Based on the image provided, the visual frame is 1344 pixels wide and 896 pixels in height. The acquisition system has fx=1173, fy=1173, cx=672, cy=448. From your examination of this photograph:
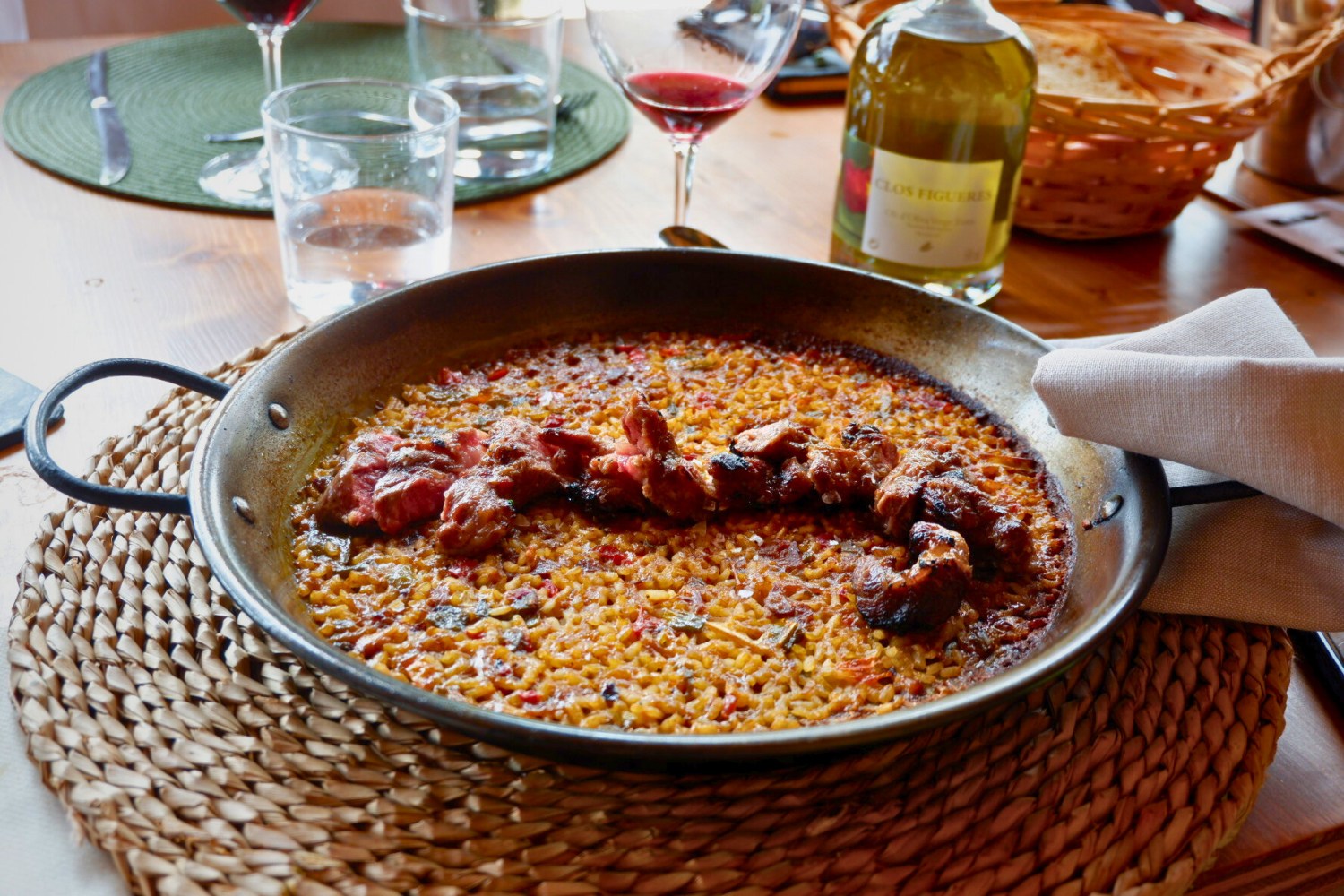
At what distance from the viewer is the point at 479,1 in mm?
1977

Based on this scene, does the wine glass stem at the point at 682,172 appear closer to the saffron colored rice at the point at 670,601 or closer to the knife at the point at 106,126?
the saffron colored rice at the point at 670,601

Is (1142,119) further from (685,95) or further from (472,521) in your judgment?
(472,521)

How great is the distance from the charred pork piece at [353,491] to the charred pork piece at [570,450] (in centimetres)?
16

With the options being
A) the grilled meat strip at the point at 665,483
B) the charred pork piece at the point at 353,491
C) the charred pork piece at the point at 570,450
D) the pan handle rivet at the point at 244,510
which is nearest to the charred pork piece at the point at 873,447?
the grilled meat strip at the point at 665,483

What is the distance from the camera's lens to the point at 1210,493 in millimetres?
1063

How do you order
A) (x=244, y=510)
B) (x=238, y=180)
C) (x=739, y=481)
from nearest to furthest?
(x=244, y=510) < (x=739, y=481) < (x=238, y=180)

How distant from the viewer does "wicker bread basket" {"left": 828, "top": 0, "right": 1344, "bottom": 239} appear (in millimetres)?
1629

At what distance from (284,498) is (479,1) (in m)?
1.19

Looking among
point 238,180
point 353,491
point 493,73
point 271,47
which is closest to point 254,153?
point 238,180

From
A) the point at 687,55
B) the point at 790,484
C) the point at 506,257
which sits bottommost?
the point at 506,257

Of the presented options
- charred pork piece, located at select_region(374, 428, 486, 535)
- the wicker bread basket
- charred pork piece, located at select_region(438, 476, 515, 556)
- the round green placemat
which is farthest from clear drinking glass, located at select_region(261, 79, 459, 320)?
the wicker bread basket

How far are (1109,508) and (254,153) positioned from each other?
1541mm

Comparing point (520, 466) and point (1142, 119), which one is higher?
point (1142, 119)

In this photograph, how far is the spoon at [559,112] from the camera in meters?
2.01
